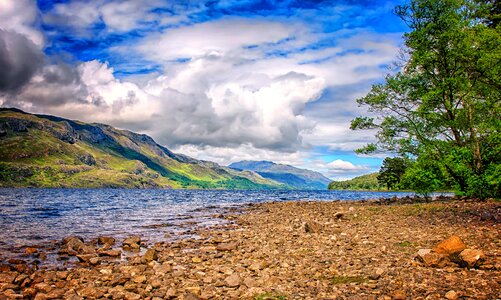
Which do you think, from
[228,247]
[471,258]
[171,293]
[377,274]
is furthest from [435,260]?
[228,247]

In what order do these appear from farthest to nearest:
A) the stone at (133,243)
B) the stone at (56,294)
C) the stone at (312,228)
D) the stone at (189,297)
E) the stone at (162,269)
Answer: the stone at (312,228) < the stone at (133,243) < the stone at (162,269) < the stone at (56,294) < the stone at (189,297)

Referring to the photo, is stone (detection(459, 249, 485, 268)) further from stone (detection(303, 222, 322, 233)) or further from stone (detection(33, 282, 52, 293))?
stone (detection(33, 282, 52, 293))

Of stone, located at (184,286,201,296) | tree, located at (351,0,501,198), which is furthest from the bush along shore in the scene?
tree, located at (351,0,501,198)

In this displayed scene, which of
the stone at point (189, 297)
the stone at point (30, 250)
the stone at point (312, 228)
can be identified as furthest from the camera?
the stone at point (312, 228)

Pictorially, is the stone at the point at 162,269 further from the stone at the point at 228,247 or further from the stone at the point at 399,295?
the stone at the point at 399,295

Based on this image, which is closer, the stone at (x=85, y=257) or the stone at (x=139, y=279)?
the stone at (x=139, y=279)

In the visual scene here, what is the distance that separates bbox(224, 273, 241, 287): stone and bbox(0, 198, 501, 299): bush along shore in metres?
0.04

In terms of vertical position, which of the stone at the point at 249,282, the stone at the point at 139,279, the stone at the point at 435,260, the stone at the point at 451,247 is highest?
the stone at the point at 451,247

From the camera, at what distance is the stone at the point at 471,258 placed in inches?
404

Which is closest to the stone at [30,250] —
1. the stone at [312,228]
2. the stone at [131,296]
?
the stone at [131,296]

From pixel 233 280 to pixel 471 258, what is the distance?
7.88 m

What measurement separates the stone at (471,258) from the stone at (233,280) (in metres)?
7.47

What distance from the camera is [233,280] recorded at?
11.9m

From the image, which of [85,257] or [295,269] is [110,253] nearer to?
[85,257]
